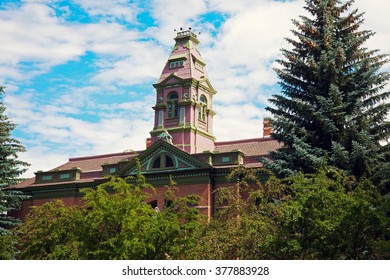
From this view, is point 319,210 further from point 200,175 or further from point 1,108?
point 1,108

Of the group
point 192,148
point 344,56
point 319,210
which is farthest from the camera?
point 192,148

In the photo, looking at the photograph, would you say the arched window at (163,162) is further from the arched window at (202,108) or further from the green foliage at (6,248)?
the green foliage at (6,248)

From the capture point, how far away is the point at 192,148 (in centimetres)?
3694

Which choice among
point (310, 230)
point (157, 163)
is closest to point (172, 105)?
point (157, 163)

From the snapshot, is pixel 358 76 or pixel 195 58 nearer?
pixel 358 76

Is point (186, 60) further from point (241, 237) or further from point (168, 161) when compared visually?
point (241, 237)

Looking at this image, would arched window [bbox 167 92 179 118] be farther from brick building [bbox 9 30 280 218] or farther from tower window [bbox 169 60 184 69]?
tower window [bbox 169 60 184 69]

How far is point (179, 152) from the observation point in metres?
33.5

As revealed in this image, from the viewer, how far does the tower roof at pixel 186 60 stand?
38750mm

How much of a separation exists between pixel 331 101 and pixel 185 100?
56.6 feet

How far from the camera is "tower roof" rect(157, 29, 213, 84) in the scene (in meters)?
38.8

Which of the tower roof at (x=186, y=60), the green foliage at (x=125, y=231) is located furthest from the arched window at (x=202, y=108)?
the green foliage at (x=125, y=231)
